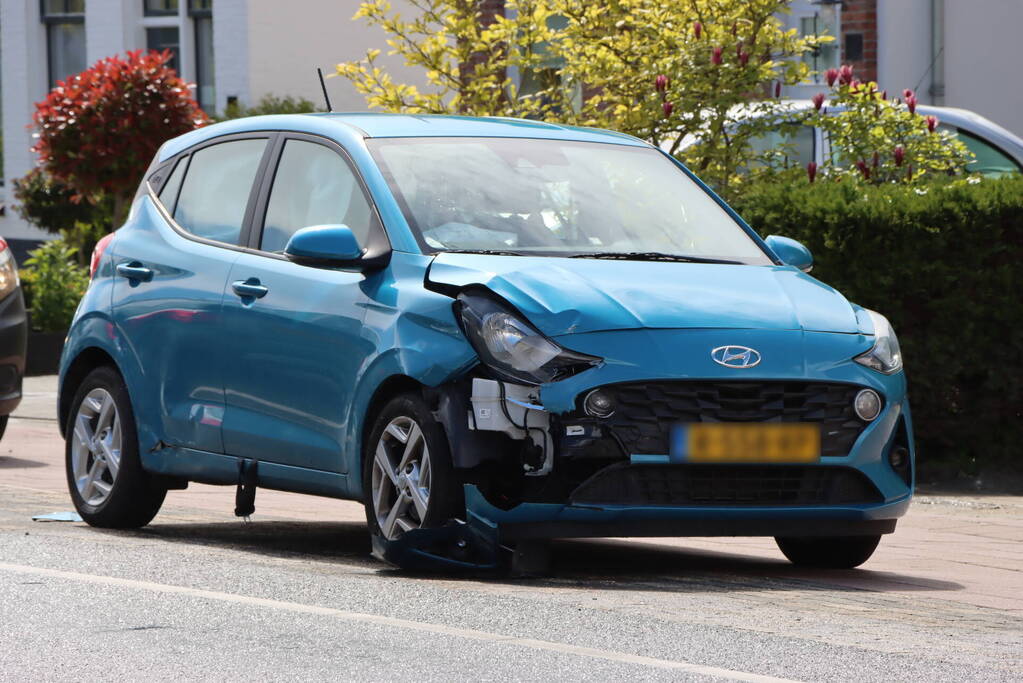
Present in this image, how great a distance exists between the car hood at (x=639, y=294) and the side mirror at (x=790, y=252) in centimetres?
56

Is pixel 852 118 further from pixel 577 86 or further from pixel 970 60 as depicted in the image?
pixel 970 60

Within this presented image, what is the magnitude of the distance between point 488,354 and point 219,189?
227cm

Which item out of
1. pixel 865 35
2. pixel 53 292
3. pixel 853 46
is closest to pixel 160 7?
pixel 53 292

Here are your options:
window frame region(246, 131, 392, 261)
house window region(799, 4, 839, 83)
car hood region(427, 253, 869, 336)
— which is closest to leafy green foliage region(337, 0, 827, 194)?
window frame region(246, 131, 392, 261)

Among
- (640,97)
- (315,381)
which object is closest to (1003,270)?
(640,97)

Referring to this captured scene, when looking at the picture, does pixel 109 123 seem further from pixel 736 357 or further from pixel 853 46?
pixel 736 357

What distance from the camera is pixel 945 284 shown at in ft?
36.3

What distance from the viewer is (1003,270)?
11047 mm

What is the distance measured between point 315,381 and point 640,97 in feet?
21.8

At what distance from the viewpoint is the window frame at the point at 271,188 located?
778 centimetres

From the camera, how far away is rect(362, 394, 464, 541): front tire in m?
7.12

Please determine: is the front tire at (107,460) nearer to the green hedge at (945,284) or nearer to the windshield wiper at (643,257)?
the windshield wiper at (643,257)

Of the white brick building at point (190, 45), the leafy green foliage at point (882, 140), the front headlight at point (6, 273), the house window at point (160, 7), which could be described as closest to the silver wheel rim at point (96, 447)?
the front headlight at point (6, 273)

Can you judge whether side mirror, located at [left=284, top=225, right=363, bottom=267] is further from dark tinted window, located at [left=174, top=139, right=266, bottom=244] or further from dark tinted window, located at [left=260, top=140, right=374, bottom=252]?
dark tinted window, located at [left=174, top=139, right=266, bottom=244]
